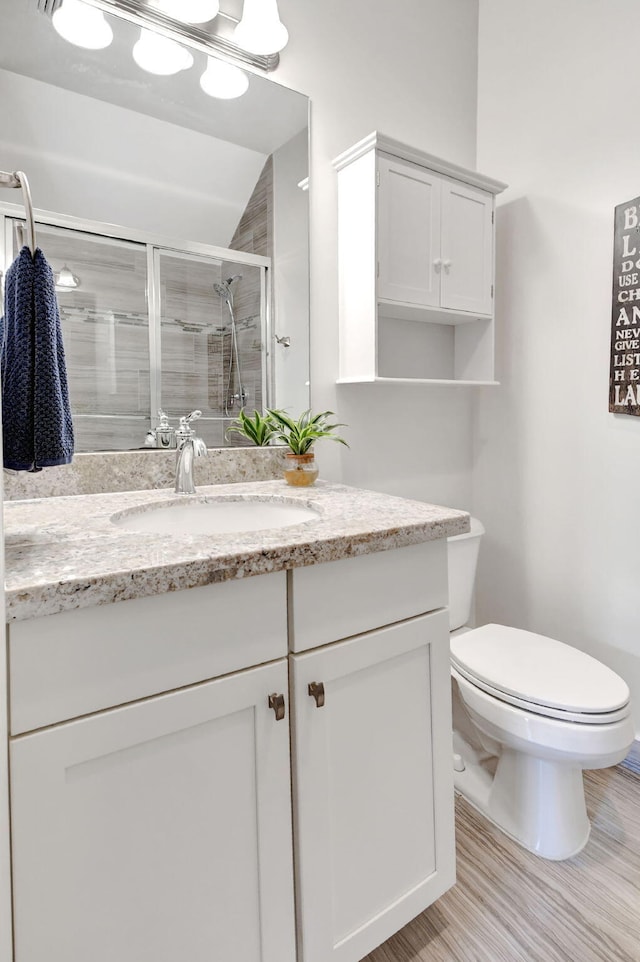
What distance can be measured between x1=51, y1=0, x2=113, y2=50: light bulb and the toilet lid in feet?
5.85

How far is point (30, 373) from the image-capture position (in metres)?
0.85

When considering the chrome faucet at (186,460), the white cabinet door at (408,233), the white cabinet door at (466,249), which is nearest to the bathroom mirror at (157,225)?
the chrome faucet at (186,460)

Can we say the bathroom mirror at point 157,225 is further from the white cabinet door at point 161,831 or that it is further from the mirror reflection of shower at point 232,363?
the white cabinet door at point 161,831

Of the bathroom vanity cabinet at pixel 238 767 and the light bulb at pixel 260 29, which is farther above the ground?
the light bulb at pixel 260 29

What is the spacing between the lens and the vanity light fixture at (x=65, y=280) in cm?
125

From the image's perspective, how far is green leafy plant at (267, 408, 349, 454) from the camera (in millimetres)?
1516

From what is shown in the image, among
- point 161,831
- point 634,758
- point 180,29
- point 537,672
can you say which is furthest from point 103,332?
point 634,758

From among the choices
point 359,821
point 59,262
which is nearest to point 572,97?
point 59,262

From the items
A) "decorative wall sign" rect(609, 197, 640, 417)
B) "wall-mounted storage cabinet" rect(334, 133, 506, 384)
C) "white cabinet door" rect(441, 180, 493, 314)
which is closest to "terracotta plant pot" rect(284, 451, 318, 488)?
"wall-mounted storage cabinet" rect(334, 133, 506, 384)

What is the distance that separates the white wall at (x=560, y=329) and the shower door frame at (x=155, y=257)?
0.95m

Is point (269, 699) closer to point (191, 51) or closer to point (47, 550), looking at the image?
point (47, 550)

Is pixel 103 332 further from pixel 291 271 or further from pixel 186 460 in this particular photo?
pixel 291 271

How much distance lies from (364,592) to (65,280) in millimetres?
985

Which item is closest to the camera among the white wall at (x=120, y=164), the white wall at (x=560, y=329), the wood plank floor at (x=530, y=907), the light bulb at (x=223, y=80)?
the wood plank floor at (x=530, y=907)
